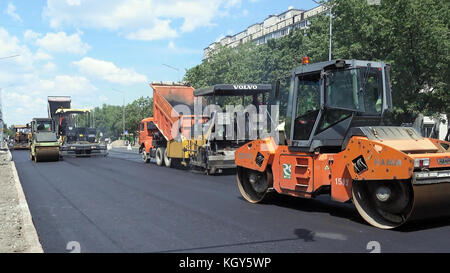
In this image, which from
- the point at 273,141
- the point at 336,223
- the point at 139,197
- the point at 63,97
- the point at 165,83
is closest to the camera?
the point at 336,223

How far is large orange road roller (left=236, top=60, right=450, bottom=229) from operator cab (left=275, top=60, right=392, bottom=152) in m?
0.02

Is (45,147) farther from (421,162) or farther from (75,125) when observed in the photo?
(421,162)

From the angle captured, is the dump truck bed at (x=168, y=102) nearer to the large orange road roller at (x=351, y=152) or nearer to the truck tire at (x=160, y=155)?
the truck tire at (x=160, y=155)

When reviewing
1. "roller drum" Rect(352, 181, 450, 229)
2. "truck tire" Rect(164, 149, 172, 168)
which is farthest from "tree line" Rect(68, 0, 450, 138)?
"roller drum" Rect(352, 181, 450, 229)

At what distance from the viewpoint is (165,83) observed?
2025cm

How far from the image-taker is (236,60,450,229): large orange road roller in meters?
6.35

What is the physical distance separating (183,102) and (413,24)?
10492 mm

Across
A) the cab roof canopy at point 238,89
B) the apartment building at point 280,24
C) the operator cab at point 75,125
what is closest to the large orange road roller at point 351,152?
the cab roof canopy at point 238,89

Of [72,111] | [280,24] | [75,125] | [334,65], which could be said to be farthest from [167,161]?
[280,24]

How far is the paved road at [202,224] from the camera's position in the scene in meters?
5.93

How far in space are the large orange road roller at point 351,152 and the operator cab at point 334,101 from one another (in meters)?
0.02

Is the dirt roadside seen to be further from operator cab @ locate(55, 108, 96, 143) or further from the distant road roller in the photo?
operator cab @ locate(55, 108, 96, 143)
